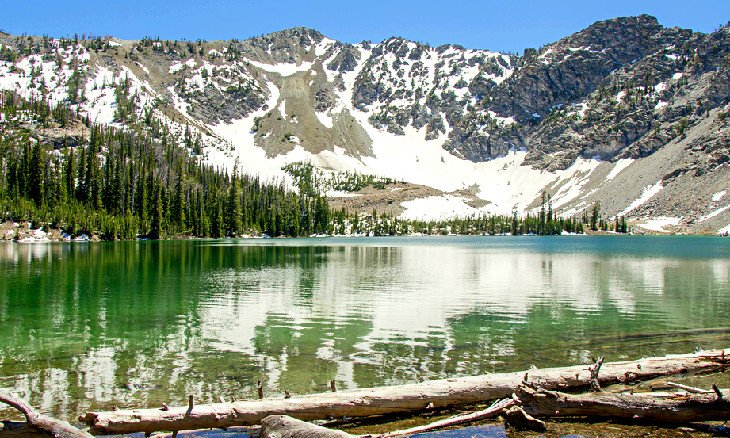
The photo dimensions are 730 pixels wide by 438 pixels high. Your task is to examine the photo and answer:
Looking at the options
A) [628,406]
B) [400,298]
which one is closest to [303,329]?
[400,298]

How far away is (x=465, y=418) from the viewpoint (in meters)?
11.3

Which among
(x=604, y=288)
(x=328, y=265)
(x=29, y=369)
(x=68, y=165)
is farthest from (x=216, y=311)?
(x=68, y=165)

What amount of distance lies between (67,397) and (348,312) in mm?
18875

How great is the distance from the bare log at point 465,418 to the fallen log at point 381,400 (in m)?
0.98

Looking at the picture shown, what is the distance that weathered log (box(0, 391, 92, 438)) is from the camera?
928 centimetres

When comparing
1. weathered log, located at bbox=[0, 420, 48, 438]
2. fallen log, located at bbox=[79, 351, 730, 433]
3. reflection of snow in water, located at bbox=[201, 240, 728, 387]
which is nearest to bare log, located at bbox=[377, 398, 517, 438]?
fallen log, located at bbox=[79, 351, 730, 433]

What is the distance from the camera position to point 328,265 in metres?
69.5

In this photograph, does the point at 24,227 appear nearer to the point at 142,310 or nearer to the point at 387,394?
the point at 142,310

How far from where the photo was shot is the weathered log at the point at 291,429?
9438mm

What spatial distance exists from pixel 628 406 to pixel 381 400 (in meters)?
5.84

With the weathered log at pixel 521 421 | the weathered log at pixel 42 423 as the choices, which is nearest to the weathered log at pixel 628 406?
the weathered log at pixel 521 421

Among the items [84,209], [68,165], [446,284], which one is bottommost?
[446,284]

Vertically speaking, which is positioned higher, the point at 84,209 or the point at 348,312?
the point at 84,209

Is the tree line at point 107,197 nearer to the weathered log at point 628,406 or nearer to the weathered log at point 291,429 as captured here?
the weathered log at point 291,429
